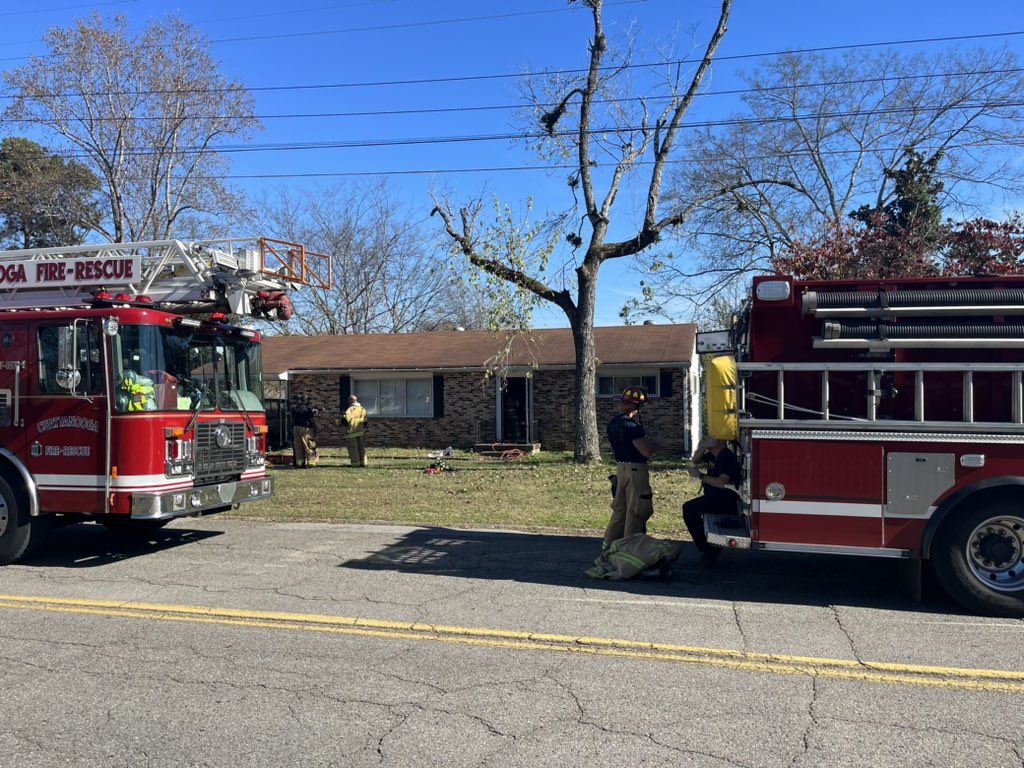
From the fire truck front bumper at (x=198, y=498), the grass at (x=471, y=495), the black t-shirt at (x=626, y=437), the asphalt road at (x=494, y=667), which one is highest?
the black t-shirt at (x=626, y=437)

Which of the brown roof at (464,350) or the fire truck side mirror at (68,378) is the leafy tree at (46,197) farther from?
the fire truck side mirror at (68,378)

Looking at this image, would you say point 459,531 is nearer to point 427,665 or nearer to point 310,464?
point 427,665

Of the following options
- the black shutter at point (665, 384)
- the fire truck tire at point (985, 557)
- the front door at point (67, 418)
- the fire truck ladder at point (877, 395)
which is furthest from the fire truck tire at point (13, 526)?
the black shutter at point (665, 384)

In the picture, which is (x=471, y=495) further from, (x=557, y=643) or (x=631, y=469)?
(x=557, y=643)

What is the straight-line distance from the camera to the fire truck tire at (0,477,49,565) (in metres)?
8.23

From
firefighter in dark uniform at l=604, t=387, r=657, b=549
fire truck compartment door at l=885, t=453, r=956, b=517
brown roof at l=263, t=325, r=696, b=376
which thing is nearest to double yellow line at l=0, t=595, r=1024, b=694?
fire truck compartment door at l=885, t=453, r=956, b=517

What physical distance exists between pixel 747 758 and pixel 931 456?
136 inches

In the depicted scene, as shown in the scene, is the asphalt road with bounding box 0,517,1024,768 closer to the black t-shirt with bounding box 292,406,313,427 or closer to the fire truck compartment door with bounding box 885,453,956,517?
the fire truck compartment door with bounding box 885,453,956,517

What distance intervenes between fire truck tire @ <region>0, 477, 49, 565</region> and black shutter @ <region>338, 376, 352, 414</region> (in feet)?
58.4

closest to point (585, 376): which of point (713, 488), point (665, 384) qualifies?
point (665, 384)

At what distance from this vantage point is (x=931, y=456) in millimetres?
6297

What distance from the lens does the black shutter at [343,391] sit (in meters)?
26.1

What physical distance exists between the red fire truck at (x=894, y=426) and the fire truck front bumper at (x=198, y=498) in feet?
16.9

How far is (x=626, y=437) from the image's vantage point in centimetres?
768
